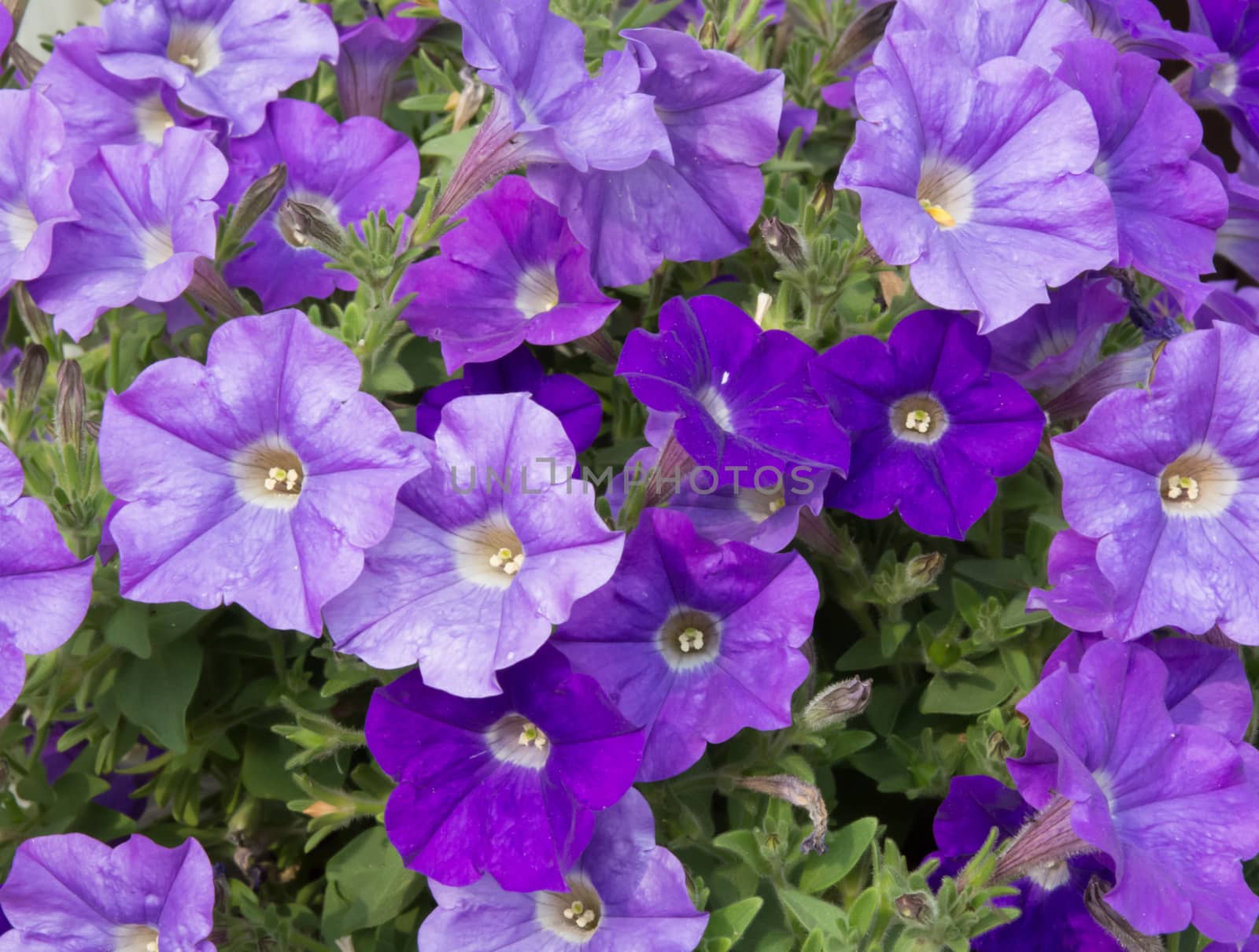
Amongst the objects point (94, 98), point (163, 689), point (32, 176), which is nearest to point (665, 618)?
point (163, 689)

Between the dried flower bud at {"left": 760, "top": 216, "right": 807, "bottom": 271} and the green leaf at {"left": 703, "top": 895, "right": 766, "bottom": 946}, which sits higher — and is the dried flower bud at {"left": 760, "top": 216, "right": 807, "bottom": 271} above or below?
above

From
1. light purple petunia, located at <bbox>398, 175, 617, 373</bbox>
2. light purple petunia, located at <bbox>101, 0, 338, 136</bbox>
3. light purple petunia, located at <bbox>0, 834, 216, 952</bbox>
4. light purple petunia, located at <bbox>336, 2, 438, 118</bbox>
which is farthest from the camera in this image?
light purple petunia, located at <bbox>336, 2, 438, 118</bbox>

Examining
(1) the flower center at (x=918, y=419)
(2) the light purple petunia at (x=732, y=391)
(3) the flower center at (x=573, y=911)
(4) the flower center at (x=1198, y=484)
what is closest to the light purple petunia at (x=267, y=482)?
(2) the light purple petunia at (x=732, y=391)

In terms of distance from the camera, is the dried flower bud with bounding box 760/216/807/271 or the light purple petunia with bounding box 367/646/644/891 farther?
the dried flower bud with bounding box 760/216/807/271

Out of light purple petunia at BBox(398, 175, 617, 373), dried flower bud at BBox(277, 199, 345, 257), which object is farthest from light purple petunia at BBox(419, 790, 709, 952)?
dried flower bud at BBox(277, 199, 345, 257)

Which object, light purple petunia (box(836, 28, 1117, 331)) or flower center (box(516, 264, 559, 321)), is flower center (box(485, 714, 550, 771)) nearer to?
flower center (box(516, 264, 559, 321))

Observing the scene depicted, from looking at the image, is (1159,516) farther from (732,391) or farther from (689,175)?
(689,175)

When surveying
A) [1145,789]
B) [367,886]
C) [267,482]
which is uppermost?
[267,482]
